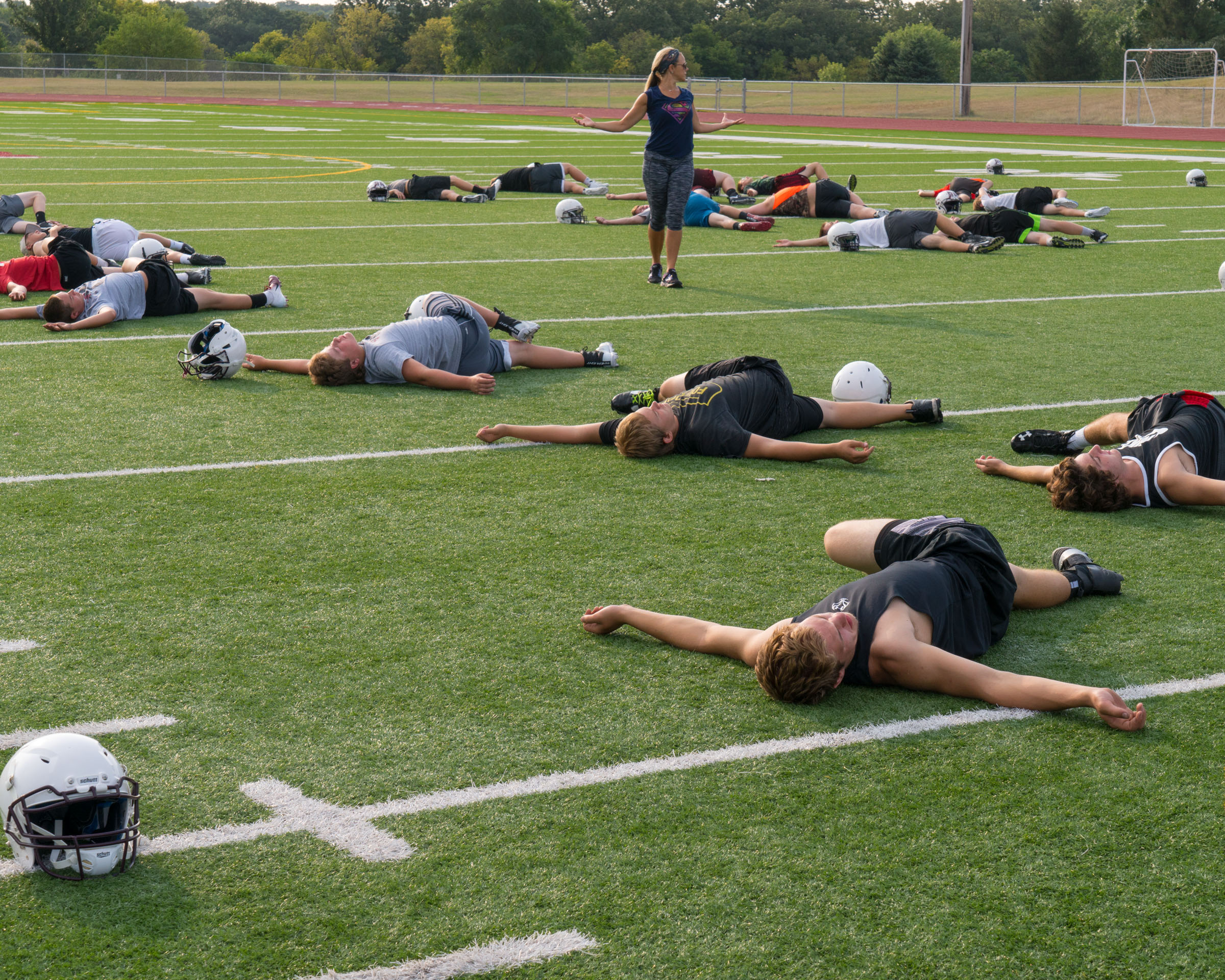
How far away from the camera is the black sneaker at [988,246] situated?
15781mm

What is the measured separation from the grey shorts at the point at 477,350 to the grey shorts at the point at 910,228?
8251 millimetres

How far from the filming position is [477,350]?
373 inches

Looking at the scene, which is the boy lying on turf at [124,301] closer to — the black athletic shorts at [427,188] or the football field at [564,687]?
the football field at [564,687]

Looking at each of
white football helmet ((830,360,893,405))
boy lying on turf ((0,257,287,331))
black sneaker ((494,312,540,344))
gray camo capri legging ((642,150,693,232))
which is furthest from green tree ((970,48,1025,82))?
white football helmet ((830,360,893,405))

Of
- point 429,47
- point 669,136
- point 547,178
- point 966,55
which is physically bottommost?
point 547,178

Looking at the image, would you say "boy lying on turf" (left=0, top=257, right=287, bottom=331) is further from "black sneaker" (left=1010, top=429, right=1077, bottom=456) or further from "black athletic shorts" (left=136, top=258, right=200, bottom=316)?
"black sneaker" (left=1010, top=429, right=1077, bottom=456)

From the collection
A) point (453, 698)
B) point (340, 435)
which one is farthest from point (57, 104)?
point (453, 698)

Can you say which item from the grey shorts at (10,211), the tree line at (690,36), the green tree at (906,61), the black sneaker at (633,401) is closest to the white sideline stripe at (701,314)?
the black sneaker at (633,401)

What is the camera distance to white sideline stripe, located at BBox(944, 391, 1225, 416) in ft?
28.2

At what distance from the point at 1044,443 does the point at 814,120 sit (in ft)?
137

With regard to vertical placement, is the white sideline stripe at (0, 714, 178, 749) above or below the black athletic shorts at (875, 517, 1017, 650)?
below

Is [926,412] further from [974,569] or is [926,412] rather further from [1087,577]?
[974,569]

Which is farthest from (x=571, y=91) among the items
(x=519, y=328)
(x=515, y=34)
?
(x=519, y=328)

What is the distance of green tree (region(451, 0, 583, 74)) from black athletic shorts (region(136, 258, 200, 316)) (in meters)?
87.6
